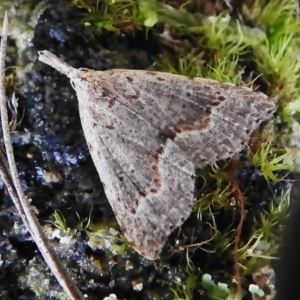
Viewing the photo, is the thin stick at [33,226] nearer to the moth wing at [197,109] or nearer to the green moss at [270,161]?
the moth wing at [197,109]

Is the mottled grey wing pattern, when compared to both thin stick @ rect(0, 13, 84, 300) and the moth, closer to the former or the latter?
the moth

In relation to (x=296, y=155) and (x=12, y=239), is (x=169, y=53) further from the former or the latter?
(x=12, y=239)

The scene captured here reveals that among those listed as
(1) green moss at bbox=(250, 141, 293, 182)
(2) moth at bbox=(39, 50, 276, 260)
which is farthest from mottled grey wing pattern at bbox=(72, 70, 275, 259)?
(1) green moss at bbox=(250, 141, 293, 182)

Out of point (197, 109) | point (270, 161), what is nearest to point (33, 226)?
point (197, 109)

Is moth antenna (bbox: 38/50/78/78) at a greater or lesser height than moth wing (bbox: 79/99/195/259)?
greater

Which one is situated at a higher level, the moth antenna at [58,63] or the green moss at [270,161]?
the moth antenna at [58,63]

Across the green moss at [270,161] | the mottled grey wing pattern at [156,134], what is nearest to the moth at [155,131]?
the mottled grey wing pattern at [156,134]

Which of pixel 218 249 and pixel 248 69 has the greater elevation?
pixel 248 69

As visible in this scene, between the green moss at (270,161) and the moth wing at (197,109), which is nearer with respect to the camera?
the moth wing at (197,109)

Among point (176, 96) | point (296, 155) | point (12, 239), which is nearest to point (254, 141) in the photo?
point (296, 155)
